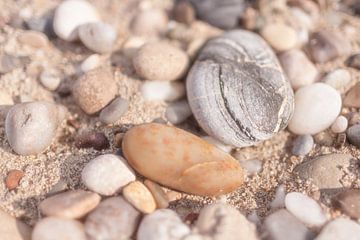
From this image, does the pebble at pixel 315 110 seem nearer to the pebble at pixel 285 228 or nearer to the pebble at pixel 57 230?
the pebble at pixel 285 228

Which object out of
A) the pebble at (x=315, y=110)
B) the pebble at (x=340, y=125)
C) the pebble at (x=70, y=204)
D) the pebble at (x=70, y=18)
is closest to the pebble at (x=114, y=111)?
the pebble at (x=70, y=204)

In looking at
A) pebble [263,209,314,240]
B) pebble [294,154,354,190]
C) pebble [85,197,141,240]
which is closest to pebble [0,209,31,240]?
pebble [85,197,141,240]

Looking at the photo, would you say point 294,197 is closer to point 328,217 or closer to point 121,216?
point 328,217

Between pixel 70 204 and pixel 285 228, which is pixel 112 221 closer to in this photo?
pixel 70 204

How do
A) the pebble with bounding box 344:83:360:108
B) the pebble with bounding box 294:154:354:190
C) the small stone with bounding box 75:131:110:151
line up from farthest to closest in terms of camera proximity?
the pebble with bounding box 344:83:360:108 < the small stone with bounding box 75:131:110:151 < the pebble with bounding box 294:154:354:190

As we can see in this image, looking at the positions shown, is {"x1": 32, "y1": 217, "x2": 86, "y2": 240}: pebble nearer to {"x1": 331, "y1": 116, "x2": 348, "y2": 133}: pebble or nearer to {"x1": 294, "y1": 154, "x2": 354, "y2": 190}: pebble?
{"x1": 294, "y1": 154, "x2": 354, "y2": 190}: pebble

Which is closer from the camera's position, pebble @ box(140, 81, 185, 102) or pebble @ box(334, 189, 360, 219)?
pebble @ box(334, 189, 360, 219)

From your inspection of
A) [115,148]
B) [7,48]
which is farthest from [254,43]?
[7,48]
